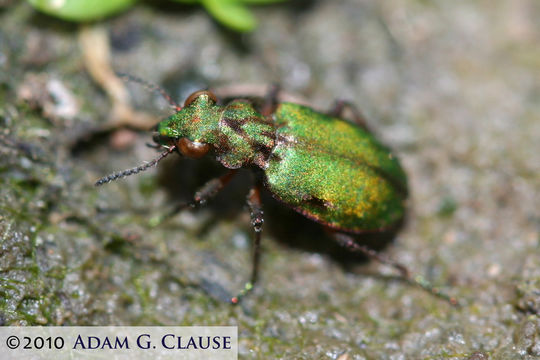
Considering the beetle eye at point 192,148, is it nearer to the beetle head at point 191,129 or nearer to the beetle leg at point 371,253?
the beetle head at point 191,129

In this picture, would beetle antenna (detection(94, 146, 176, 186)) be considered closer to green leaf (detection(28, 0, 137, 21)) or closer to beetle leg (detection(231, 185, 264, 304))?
beetle leg (detection(231, 185, 264, 304))

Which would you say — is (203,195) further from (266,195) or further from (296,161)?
(296,161)

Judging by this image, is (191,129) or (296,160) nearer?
(191,129)

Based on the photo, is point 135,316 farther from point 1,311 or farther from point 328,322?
point 328,322

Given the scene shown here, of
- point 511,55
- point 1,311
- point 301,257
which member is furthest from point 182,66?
point 511,55

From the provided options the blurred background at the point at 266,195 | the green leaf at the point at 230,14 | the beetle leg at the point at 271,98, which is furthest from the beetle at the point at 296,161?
the green leaf at the point at 230,14

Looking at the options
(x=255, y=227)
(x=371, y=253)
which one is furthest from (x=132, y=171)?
(x=371, y=253)
